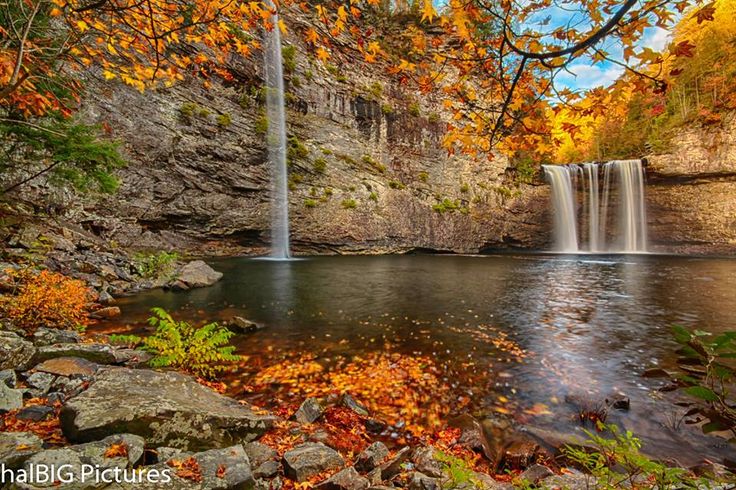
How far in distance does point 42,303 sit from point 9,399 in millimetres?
3304

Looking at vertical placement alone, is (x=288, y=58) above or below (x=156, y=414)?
above

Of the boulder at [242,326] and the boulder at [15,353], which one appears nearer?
the boulder at [15,353]

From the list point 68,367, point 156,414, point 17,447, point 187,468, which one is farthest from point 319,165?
point 187,468

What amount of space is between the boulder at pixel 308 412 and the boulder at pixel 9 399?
2415 millimetres

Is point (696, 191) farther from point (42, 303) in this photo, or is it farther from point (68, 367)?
point (42, 303)

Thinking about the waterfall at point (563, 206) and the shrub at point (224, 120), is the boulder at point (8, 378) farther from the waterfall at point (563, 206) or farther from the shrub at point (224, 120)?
the waterfall at point (563, 206)

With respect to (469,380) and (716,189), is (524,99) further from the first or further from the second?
(716,189)

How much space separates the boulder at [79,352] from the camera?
3.73 metres

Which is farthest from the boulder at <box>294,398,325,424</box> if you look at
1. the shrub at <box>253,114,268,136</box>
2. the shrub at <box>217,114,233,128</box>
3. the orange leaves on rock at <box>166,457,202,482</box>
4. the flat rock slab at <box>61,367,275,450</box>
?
the shrub at <box>253,114,268,136</box>

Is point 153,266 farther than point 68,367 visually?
Yes

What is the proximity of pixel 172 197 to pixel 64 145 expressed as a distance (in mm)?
11999

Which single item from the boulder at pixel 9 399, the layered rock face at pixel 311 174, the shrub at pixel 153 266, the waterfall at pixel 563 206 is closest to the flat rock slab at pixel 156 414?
the boulder at pixel 9 399

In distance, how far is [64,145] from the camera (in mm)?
6988

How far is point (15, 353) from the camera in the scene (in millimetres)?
3547
